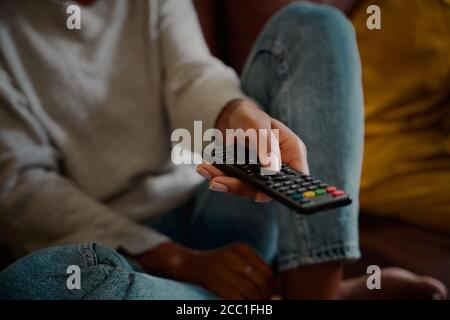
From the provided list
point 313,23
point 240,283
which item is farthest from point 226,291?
point 313,23

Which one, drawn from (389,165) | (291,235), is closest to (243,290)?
(291,235)

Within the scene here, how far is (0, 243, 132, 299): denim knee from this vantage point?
0.99 feet

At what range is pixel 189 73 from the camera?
0.48 m

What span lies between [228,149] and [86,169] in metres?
0.19

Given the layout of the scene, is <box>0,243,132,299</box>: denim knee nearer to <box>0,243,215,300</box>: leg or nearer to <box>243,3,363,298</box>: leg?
<box>0,243,215,300</box>: leg

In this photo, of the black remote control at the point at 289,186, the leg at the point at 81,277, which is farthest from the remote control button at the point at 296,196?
the leg at the point at 81,277

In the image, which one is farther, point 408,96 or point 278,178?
point 408,96

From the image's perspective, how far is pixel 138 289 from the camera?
0.31 m

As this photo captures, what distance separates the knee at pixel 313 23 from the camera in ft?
1.23

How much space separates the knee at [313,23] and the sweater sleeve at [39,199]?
22cm

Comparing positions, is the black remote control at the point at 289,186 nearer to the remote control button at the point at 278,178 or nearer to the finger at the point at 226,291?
the remote control button at the point at 278,178

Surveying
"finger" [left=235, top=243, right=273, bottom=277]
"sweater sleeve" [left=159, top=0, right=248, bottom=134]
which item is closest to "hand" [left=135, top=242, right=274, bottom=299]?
"finger" [left=235, top=243, right=273, bottom=277]

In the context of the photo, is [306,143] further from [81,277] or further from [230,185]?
[81,277]

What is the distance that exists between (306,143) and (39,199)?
25 cm
